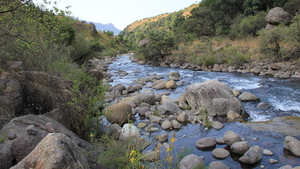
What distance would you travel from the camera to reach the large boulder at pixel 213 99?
26.6 ft

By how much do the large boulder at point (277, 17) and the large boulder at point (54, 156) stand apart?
2869 centimetres

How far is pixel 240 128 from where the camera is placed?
6.88 meters

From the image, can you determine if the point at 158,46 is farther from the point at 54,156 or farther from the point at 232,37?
the point at 54,156

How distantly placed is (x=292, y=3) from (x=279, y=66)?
15.2 m

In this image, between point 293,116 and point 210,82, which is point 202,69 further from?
point 293,116

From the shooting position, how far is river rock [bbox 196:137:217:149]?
18.8 ft

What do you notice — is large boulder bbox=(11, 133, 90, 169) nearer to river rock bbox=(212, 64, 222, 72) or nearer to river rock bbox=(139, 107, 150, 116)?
river rock bbox=(139, 107, 150, 116)

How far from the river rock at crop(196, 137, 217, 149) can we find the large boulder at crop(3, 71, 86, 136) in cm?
316

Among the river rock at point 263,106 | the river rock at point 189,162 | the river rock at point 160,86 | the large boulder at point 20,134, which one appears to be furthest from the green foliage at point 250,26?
the large boulder at point 20,134

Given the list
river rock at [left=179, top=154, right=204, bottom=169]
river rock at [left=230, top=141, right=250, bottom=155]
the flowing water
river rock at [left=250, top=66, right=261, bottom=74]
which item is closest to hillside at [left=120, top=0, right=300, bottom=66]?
river rock at [left=250, top=66, right=261, bottom=74]

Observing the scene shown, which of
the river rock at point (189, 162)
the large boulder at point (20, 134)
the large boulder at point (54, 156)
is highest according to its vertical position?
the large boulder at point (54, 156)

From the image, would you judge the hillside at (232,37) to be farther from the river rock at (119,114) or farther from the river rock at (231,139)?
the river rock at (119,114)

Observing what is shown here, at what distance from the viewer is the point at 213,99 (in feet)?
28.1

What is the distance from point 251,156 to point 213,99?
3.82 m
